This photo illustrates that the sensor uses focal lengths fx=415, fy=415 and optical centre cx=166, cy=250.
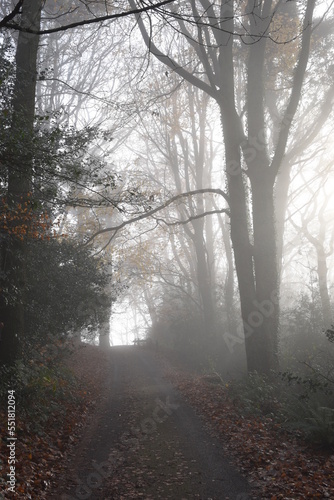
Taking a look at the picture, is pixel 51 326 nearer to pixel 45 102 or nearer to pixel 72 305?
pixel 72 305

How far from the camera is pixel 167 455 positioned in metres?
7.47

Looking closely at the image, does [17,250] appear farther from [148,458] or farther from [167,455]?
[167,455]

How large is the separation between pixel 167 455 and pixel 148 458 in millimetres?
362

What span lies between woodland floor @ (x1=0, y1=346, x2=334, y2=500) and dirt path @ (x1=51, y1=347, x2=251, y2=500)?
16 millimetres

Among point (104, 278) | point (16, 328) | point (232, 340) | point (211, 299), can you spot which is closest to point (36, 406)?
point (16, 328)

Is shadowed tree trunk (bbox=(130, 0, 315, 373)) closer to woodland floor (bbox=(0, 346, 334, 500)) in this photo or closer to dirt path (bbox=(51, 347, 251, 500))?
woodland floor (bbox=(0, 346, 334, 500))

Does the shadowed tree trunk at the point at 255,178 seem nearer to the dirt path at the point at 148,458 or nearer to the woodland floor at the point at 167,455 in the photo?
the woodland floor at the point at 167,455

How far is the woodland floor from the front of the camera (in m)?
5.87

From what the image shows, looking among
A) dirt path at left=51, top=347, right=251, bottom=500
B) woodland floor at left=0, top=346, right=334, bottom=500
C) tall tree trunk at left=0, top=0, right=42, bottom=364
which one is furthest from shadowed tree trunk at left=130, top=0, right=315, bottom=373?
tall tree trunk at left=0, top=0, right=42, bottom=364

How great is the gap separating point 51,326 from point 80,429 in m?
4.02

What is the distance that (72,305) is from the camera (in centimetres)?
1337

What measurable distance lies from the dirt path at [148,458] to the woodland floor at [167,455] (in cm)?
2

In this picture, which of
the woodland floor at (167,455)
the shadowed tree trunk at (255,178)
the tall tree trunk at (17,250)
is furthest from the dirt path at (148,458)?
the shadowed tree trunk at (255,178)

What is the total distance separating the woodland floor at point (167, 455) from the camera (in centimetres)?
587
